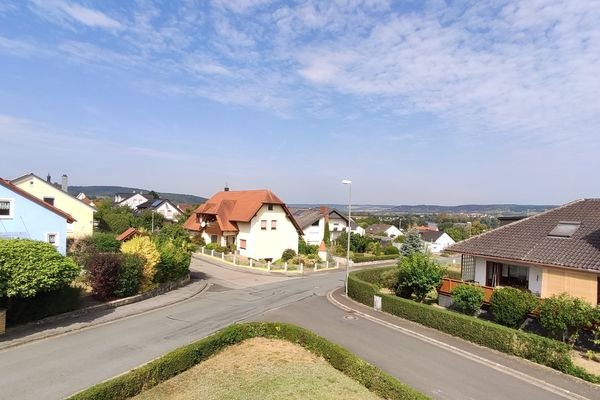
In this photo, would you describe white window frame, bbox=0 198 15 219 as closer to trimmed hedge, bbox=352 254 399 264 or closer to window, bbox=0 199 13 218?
window, bbox=0 199 13 218

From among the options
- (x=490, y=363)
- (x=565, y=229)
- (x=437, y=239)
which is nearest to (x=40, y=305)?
(x=490, y=363)

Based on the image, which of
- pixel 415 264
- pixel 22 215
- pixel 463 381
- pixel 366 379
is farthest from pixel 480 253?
pixel 22 215

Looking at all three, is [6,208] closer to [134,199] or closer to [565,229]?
[565,229]

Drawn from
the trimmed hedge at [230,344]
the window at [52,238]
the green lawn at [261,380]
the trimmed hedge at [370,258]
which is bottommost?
the trimmed hedge at [370,258]

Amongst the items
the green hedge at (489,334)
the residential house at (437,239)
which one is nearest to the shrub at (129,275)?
the green hedge at (489,334)

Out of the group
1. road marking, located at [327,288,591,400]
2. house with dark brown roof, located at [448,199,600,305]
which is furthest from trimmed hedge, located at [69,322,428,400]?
house with dark brown roof, located at [448,199,600,305]

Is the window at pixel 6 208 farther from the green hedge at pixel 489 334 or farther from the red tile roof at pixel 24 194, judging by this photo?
the green hedge at pixel 489 334
